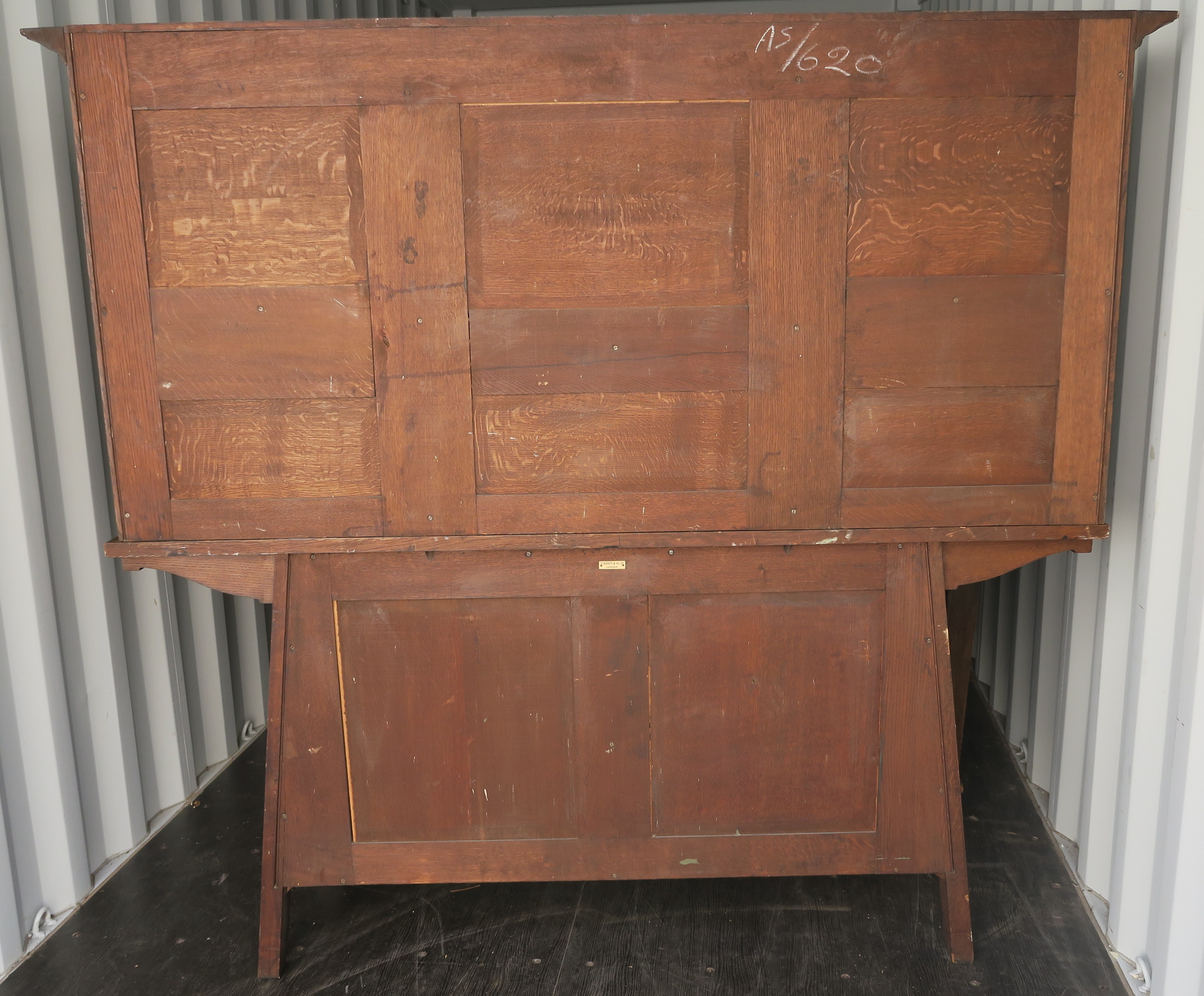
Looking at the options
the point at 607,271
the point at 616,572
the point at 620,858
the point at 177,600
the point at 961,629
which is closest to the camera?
the point at 607,271

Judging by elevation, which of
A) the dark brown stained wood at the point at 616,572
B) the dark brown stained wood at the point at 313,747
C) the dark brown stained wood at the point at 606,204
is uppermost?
the dark brown stained wood at the point at 606,204

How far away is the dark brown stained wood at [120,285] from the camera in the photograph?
189 centimetres

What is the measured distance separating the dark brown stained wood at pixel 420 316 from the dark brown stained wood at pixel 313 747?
0.81ft

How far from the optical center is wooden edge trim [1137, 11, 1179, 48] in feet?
6.05

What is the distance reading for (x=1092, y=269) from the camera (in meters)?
1.95

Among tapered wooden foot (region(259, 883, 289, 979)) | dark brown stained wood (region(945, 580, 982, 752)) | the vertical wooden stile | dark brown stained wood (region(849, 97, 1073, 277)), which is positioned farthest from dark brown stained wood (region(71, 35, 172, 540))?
dark brown stained wood (region(945, 580, 982, 752))

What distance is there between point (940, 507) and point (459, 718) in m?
1.18

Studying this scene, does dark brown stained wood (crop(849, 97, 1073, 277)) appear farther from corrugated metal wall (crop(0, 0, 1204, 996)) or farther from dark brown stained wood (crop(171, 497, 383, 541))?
dark brown stained wood (crop(171, 497, 383, 541))

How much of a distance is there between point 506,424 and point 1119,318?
1535mm

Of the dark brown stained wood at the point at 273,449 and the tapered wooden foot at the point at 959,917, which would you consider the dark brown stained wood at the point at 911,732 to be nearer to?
the tapered wooden foot at the point at 959,917

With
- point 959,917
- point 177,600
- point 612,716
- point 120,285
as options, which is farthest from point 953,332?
point 177,600

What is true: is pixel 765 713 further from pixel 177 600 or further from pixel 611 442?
pixel 177 600

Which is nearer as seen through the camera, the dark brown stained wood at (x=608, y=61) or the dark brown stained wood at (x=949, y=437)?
the dark brown stained wood at (x=608, y=61)

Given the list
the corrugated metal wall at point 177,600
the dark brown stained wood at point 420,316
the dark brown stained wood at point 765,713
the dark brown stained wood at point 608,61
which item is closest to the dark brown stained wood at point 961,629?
the corrugated metal wall at point 177,600
